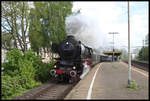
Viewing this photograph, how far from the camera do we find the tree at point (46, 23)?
18406 millimetres

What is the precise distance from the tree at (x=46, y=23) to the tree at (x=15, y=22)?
0.82m

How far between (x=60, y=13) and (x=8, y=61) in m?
8.29

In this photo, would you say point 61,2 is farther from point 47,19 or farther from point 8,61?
point 8,61

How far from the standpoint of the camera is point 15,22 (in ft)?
56.4

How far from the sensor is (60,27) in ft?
61.2

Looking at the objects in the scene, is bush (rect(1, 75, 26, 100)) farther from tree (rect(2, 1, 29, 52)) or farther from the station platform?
tree (rect(2, 1, 29, 52))

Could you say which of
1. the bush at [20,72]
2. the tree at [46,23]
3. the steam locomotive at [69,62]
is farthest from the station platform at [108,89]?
the tree at [46,23]

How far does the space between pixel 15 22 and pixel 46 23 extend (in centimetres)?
306

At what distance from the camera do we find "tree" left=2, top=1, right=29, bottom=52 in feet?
53.9

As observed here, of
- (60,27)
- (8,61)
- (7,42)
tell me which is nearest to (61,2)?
(60,27)

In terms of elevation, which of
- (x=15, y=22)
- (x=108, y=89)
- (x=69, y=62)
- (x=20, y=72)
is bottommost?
(x=108, y=89)

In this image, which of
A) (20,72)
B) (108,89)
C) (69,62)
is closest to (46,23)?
(69,62)

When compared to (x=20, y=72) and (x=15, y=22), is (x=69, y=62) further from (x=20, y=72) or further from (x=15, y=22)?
(x=15, y=22)

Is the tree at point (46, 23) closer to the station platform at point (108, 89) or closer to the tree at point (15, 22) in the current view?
the tree at point (15, 22)
